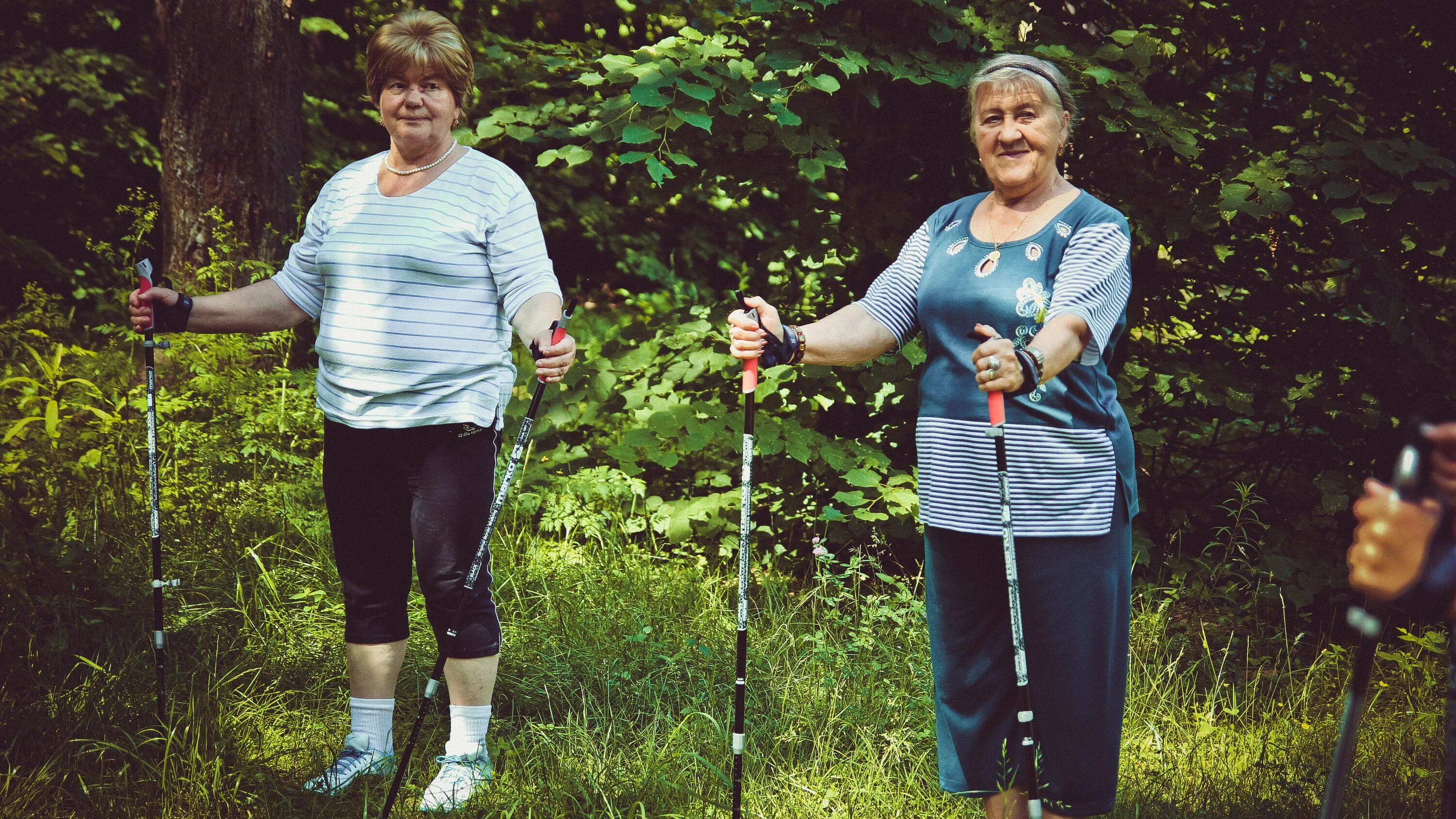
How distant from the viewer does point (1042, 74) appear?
2.22 meters

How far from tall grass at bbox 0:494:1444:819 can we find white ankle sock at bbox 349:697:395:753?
122mm

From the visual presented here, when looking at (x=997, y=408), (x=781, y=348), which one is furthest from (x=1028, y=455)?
(x=781, y=348)

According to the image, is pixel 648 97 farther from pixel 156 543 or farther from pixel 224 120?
pixel 224 120

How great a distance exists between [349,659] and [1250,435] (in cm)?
373

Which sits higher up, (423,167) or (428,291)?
(423,167)

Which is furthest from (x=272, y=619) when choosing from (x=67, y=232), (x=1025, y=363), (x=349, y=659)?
(x=67, y=232)

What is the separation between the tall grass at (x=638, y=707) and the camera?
9.04 feet

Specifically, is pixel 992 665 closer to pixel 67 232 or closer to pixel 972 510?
pixel 972 510

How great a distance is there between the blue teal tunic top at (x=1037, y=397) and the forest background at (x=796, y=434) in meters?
1.05

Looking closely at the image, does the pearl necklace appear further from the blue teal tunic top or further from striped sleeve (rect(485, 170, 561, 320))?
the blue teal tunic top

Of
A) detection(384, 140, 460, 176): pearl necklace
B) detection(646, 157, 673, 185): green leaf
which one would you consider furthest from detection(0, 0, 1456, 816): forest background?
detection(384, 140, 460, 176): pearl necklace

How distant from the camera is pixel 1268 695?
3.71m

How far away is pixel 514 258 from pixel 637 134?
101 centimetres

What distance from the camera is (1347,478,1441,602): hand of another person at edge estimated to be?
112 cm
